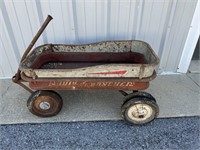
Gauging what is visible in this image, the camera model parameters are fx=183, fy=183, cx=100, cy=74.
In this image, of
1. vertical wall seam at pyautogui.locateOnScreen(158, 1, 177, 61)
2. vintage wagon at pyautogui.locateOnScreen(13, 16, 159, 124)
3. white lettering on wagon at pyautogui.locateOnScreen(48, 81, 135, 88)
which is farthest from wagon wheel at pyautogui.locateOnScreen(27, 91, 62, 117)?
vertical wall seam at pyautogui.locateOnScreen(158, 1, 177, 61)

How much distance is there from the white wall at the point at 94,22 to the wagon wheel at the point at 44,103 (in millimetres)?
764

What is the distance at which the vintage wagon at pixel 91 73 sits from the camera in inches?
61.6

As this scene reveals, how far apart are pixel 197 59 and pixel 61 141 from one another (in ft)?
7.55

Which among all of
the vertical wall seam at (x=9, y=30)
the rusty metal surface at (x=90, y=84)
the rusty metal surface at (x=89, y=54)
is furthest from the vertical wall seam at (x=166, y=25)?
the vertical wall seam at (x=9, y=30)

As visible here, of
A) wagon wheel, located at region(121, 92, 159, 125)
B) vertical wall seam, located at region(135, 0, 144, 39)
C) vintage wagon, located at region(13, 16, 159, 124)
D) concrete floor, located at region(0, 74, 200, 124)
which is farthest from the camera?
vertical wall seam, located at region(135, 0, 144, 39)

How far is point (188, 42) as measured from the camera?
7.59 feet

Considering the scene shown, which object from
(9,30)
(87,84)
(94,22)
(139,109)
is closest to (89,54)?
(94,22)

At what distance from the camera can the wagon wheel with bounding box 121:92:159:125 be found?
1.67 meters

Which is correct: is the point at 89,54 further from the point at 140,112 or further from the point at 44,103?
the point at 140,112

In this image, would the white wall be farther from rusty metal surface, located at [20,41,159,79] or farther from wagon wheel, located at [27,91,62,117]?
wagon wheel, located at [27,91,62,117]

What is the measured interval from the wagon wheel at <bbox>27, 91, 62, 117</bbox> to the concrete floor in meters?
0.09

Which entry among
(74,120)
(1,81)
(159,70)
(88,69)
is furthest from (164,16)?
(1,81)

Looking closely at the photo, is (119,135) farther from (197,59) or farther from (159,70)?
(197,59)

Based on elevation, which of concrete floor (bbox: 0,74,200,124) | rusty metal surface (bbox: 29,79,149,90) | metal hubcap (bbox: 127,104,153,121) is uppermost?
rusty metal surface (bbox: 29,79,149,90)
